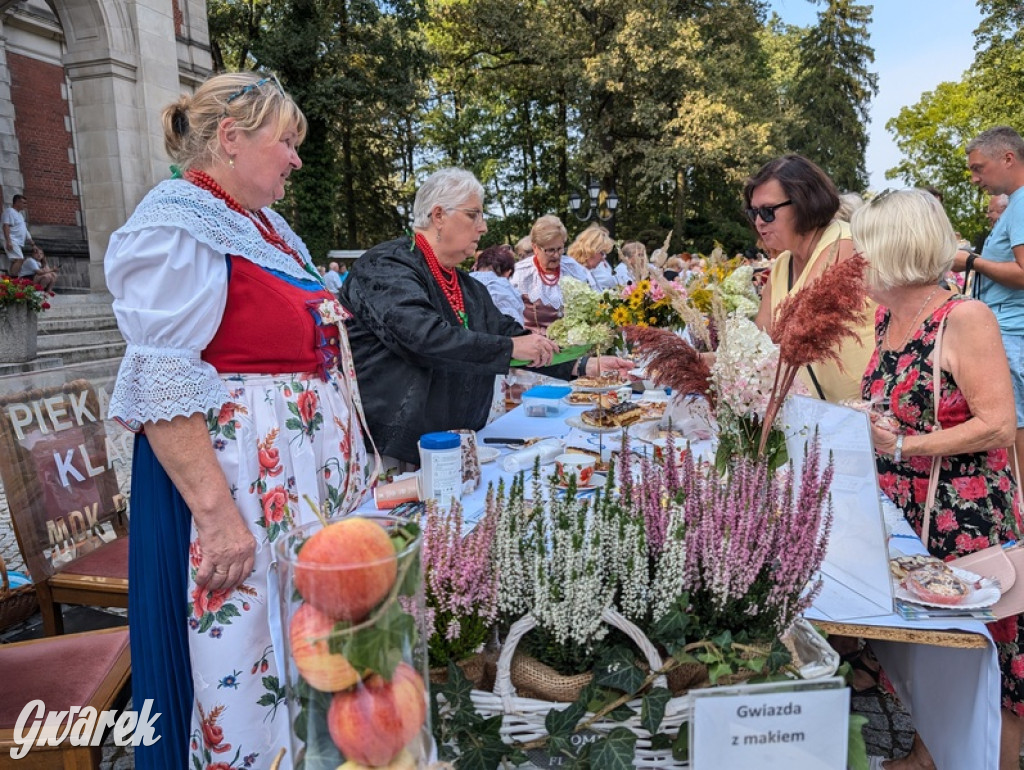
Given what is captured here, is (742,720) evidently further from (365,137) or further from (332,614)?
(365,137)

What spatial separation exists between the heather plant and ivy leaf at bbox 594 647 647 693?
0.60 feet

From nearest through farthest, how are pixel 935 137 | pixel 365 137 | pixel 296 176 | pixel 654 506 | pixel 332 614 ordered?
pixel 332 614 → pixel 654 506 → pixel 296 176 → pixel 935 137 → pixel 365 137

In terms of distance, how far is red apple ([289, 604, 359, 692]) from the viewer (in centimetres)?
69

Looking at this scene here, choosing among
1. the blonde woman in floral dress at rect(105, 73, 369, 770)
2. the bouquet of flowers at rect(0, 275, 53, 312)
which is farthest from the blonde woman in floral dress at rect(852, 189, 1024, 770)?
the bouquet of flowers at rect(0, 275, 53, 312)

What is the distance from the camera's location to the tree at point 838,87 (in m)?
32.2

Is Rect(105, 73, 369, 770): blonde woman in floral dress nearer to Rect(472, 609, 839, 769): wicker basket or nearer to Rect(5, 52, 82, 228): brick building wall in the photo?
Rect(472, 609, 839, 769): wicker basket

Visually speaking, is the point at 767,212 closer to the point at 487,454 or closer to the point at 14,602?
the point at 487,454

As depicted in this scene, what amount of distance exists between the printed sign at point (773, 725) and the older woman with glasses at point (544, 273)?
5637 mm

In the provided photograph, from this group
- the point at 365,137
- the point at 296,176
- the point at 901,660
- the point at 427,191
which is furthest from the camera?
the point at 365,137

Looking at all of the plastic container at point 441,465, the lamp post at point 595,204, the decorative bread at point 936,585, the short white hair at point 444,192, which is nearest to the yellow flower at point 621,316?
the short white hair at point 444,192

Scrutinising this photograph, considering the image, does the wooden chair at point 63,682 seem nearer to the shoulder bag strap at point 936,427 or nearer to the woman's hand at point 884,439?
the woman's hand at point 884,439

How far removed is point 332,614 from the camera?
0.69 metres

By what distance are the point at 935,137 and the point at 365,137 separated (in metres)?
21.3

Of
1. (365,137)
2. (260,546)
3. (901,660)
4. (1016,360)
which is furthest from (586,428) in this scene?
(365,137)
